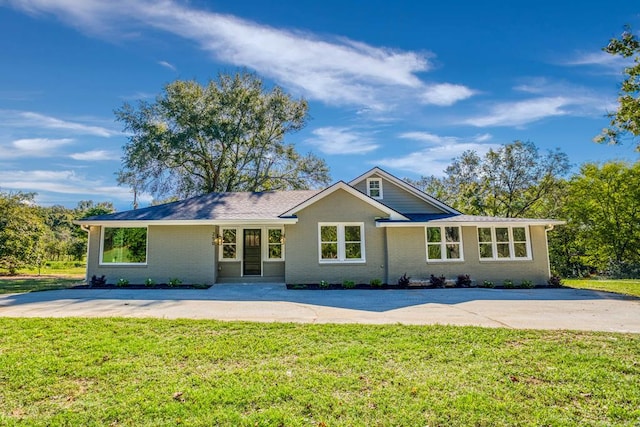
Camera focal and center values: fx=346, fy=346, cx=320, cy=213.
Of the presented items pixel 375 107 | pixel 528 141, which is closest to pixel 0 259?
pixel 375 107

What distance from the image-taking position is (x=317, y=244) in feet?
46.2

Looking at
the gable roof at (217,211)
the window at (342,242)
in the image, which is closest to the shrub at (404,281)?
the window at (342,242)

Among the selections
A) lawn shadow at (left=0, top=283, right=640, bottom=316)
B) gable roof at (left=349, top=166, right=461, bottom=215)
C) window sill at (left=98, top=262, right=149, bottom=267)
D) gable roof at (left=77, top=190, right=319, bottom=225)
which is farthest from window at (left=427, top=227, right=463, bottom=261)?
window sill at (left=98, top=262, right=149, bottom=267)

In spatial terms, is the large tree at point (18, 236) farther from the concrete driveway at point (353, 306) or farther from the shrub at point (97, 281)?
the concrete driveway at point (353, 306)

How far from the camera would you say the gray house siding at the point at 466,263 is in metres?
14.2

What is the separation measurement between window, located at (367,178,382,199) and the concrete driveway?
5868mm

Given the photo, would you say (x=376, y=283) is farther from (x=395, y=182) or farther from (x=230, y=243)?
(x=230, y=243)

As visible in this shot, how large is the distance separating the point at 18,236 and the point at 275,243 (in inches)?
629

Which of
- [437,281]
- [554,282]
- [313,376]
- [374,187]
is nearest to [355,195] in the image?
[374,187]

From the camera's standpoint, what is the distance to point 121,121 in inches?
973

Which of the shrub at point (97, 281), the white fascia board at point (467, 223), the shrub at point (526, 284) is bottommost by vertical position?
the shrub at point (526, 284)

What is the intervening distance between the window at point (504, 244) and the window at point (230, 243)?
10.6m

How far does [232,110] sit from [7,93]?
14.9 meters

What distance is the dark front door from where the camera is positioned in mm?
15367
